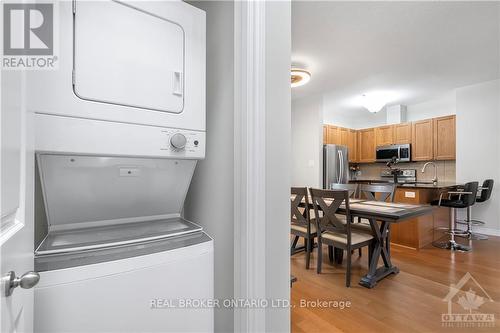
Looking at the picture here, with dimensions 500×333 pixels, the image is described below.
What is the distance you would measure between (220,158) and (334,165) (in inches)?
161

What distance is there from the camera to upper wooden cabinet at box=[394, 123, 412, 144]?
195 inches

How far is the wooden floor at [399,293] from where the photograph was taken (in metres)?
1.63

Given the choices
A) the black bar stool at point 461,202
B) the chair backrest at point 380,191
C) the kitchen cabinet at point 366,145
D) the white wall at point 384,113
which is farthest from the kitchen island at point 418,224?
the white wall at point 384,113

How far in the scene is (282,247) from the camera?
994 mm

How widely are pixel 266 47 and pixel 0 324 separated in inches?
41.4

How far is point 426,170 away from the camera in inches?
196

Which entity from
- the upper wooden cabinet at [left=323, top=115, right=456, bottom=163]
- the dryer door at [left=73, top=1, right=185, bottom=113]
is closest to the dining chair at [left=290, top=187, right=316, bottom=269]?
the dryer door at [left=73, top=1, right=185, bottom=113]

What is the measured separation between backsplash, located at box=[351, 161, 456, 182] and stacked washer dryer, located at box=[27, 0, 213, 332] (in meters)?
5.54

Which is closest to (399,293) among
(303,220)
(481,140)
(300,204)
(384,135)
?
(303,220)

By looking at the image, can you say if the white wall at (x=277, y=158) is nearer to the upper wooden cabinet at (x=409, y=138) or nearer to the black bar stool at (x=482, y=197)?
the black bar stool at (x=482, y=197)

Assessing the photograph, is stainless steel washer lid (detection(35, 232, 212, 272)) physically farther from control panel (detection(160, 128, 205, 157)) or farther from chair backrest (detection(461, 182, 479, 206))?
chair backrest (detection(461, 182, 479, 206))

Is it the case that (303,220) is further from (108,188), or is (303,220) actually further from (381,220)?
(108,188)

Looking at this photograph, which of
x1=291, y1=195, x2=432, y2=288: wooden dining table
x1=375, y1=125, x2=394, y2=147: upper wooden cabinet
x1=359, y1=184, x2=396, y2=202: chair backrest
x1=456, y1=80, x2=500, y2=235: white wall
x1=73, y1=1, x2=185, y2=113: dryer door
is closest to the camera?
x1=73, y1=1, x2=185, y2=113: dryer door

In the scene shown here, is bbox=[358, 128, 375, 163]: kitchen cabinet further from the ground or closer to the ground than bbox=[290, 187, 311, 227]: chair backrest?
further from the ground
